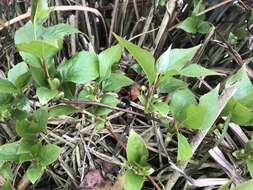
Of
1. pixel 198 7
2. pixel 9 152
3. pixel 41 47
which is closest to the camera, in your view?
pixel 41 47

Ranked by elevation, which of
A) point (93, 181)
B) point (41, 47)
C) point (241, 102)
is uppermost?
point (41, 47)

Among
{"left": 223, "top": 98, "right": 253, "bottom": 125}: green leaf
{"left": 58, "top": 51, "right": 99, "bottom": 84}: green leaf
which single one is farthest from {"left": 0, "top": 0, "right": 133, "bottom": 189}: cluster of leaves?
{"left": 223, "top": 98, "right": 253, "bottom": 125}: green leaf

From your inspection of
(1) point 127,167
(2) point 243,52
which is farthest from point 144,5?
(1) point 127,167

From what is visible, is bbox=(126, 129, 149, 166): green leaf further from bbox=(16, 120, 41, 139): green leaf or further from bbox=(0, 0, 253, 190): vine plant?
bbox=(16, 120, 41, 139): green leaf

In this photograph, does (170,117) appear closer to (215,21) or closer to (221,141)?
(221,141)

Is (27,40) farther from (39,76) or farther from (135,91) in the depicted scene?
(135,91)

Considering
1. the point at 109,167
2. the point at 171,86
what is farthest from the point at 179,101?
Result: the point at 109,167
